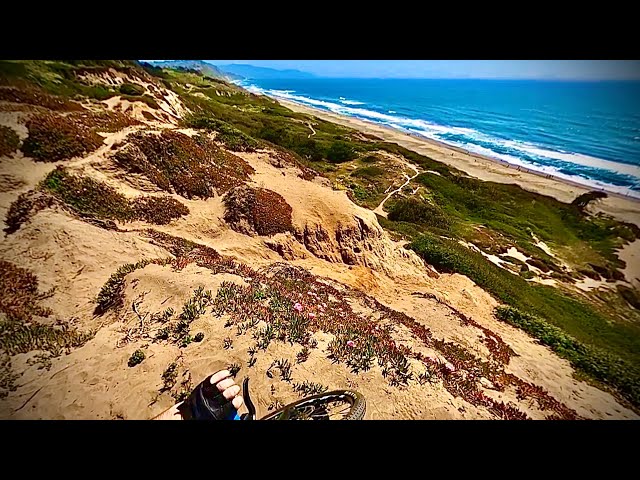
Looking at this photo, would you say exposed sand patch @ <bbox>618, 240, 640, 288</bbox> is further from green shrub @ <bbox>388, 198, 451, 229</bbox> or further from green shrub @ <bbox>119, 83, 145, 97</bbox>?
green shrub @ <bbox>119, 83, 145, 97</bbox>

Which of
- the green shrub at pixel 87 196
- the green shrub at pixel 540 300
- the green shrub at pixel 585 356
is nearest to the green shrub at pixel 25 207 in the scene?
the green shrub at pixel 87 196

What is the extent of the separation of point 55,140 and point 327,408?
1095 centimetres

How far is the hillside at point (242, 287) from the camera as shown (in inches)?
205

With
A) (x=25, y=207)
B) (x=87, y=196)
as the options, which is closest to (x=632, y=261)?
(x=87, y=196)

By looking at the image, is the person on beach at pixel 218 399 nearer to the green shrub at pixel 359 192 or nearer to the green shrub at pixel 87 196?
the green shrub at pixel 87 196

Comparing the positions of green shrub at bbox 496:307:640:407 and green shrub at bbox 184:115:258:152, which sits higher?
green shrub at bbox 184:115:258:152

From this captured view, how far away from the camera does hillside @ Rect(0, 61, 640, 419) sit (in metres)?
5.20

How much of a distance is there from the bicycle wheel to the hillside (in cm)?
Answer: 22

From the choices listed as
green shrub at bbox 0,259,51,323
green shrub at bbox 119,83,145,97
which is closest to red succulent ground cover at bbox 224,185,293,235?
green shrub at bbox 0,259,51,323

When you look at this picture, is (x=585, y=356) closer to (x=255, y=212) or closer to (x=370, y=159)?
(x=255, y=212)

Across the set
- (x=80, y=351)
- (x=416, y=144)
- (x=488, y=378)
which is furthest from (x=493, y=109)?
(x=80, y=351)
